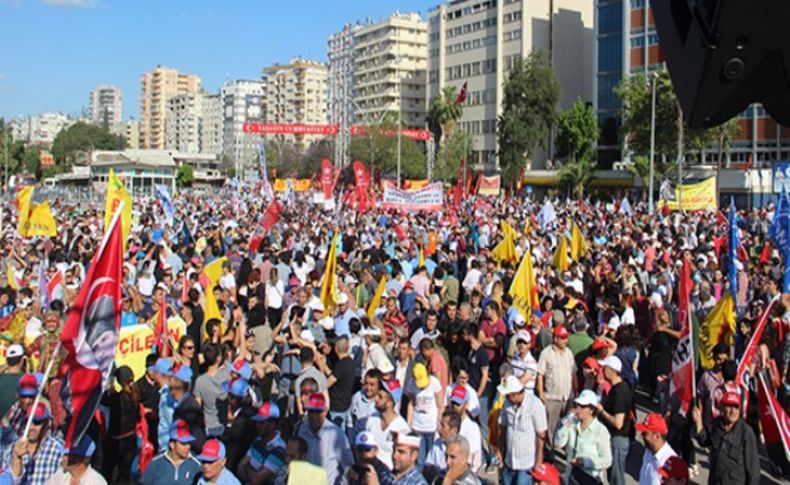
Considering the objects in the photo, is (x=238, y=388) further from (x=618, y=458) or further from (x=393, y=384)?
(x=618, y=458)

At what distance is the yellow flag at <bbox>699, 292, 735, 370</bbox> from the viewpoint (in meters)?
10.3

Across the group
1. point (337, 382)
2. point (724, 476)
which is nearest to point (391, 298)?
Answer: point (337, 382)

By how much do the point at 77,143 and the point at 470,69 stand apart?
69.7m

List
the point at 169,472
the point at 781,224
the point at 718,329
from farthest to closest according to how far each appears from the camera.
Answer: the point at 781,224, the point at 718,329, the point at 169,472

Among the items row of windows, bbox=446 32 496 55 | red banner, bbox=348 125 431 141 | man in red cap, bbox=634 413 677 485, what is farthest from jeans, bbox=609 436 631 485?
row of windows, bbox=446 32 496 55

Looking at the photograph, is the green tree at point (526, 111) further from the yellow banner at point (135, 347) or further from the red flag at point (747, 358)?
the yellow banner at point (135, 347)

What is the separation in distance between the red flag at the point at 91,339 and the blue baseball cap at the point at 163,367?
59.8 inches

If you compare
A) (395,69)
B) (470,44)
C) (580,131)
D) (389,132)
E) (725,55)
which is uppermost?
(395,69)

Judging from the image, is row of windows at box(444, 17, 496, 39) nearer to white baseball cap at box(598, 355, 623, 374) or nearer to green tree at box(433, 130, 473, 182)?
green tree at box(433, 130, 473, 182)

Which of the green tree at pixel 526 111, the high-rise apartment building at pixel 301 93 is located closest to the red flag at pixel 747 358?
the green tree at pixel 526 111

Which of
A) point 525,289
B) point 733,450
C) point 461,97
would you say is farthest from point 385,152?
point 733,450

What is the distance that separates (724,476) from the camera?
6523 millimetres

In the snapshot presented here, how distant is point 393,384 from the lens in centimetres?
779

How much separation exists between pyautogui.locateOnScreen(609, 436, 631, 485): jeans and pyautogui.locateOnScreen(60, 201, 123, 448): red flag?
4109mm
